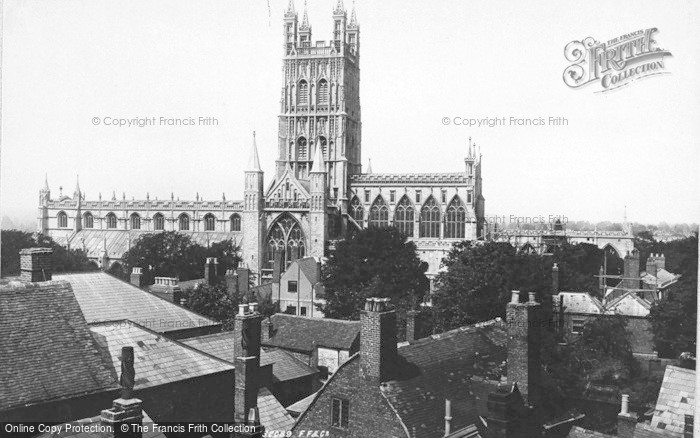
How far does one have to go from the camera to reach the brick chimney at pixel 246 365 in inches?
693

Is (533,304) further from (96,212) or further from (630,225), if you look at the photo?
(96,212)

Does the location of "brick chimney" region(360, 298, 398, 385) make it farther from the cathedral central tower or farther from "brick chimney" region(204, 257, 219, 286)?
the cathedral central tower

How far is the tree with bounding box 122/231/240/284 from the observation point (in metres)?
66.2

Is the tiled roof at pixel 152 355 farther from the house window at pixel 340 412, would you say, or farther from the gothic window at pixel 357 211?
the gothic window at pixel 357 211

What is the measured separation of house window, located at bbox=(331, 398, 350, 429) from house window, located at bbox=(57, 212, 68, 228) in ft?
287

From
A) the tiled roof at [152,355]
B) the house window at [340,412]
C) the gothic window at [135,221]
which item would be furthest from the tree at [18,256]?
the house window at [340,412]

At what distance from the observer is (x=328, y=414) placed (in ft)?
62.5

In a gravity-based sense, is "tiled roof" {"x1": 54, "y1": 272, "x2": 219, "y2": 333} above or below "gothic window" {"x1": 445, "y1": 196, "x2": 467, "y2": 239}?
below

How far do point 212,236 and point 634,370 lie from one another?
65.5m

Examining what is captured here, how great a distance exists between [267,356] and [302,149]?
6236cm

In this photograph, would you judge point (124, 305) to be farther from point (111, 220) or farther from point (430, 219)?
point (111, 220)

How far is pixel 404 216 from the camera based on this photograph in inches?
3285

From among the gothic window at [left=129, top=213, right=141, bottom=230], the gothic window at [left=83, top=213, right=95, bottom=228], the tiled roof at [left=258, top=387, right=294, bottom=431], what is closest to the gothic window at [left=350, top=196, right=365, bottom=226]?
the gothic window at [left=129, top=213, right=141, bottom=230]

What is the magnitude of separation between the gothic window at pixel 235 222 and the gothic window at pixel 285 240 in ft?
62.2
